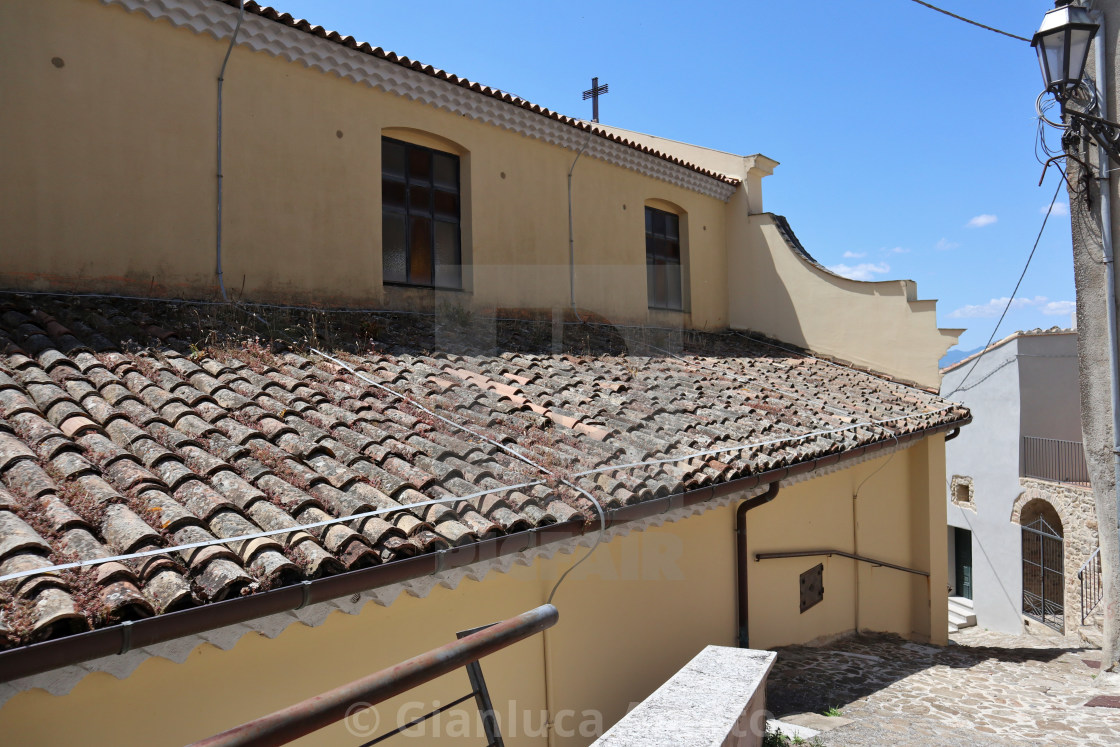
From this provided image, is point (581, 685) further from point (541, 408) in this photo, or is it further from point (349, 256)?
point (349, 256)

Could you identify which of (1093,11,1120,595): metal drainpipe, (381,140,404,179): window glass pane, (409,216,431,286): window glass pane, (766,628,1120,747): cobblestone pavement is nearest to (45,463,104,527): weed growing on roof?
(766,628,1120,747): cobblestone pavement

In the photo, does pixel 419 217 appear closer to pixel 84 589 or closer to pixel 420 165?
pixel 420 165

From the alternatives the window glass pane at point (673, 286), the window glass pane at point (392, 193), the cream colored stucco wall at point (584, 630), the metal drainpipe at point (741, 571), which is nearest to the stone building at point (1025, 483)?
the cream colored stucco wall at point (584, 630)

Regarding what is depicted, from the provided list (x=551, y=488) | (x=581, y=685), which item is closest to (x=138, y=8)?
(x=551, y=488)

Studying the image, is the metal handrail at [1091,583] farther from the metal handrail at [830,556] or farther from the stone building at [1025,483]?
the metal handrail at [830,556]

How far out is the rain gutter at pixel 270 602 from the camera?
2143 mm

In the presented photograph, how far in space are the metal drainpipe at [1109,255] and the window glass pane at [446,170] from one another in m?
6.91

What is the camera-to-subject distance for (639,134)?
44.1ft

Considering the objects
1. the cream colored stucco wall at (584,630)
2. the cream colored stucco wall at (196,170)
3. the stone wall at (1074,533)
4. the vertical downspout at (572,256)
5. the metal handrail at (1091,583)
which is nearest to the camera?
the cream colored stucco wall at (584,630)

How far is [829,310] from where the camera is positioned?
12.1 meters

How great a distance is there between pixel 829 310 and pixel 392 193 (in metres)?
7.53

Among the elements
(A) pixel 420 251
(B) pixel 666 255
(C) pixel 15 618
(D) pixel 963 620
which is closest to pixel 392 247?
(A) pixel 420 251

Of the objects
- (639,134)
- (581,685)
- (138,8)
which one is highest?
(639,134)

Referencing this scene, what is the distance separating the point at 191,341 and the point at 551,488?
3.00 meters
